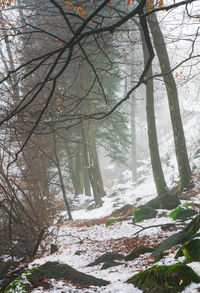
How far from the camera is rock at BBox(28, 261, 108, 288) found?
2.94 meters

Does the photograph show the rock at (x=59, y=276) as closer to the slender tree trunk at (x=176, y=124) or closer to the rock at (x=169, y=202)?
the rock at (x=169, y=202)

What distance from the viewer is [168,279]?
2.38 meters

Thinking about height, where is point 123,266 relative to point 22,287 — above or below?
below

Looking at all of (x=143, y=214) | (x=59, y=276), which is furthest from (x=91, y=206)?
(x=59, y=276)

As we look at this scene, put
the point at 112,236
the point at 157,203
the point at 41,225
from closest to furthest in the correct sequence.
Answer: the point at 41,225, the point at 112,236, the point at 157,203

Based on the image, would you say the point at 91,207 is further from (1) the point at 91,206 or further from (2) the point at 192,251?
(2) the point at 192,251

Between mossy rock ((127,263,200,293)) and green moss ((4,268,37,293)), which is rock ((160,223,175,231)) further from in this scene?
green moss ((4,268,37,293))

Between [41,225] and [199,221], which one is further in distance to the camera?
[41,225]

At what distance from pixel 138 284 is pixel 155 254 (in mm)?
1381

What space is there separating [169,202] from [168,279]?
5.81 meters

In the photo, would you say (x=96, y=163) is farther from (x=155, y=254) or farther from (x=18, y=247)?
(x=155, y=254)

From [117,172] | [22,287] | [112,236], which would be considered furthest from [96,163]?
[117,172]

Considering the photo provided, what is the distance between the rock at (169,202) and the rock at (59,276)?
201 inches

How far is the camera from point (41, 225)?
4.88 m
